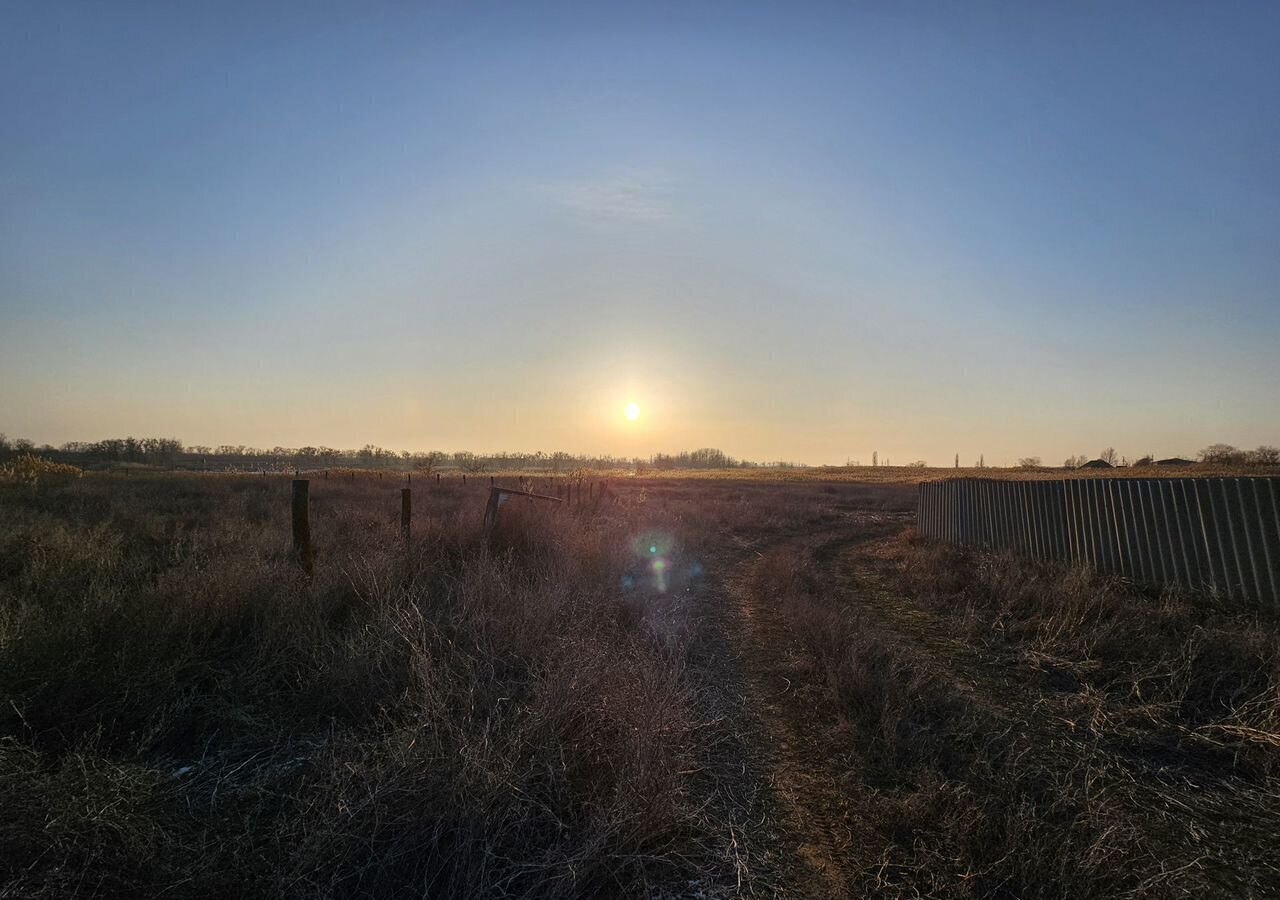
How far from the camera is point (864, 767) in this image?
14.4 ft

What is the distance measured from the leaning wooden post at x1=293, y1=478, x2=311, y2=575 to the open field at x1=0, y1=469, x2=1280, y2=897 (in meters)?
0.33

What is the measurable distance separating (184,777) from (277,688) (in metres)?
1.34

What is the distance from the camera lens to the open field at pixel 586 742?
2988 mm

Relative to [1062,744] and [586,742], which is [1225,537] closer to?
[1062,744]

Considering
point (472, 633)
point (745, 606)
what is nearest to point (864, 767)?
point (472, 633)

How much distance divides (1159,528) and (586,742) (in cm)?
1028

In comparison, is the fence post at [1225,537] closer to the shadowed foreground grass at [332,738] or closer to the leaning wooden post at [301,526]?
the shadowed foreground grass at [332,738]

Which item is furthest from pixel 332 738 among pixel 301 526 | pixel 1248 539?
pixel 1248 539

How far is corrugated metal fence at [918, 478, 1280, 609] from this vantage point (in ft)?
26.9

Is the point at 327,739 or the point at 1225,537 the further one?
the point at 1225,537

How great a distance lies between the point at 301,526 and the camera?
779 centimetres

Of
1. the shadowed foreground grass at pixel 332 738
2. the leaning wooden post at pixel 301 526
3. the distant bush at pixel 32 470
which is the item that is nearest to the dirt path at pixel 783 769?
the shadowed foreground grass at pixel 332 738

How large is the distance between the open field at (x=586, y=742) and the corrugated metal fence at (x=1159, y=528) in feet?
2.75

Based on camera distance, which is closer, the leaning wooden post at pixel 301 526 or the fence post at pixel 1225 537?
the leaning wooden post at pixel 301 526
